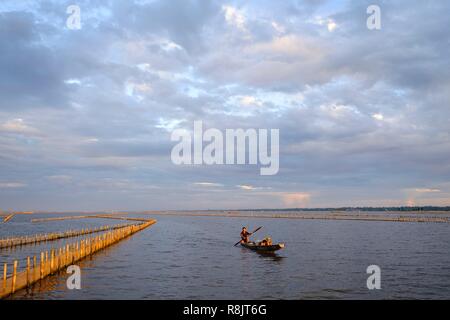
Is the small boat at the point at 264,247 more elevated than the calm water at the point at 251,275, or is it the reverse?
the small boat at the point at 264,247

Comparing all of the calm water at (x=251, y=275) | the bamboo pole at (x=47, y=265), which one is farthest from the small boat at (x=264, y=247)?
the bamboo pole at (x=47, y=265)

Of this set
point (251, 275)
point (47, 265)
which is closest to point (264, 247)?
point (251, 275)

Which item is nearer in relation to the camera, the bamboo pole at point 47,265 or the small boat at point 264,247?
the bamboo pole at point 47,265

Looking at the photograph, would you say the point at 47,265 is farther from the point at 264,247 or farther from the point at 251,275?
the point at 264,247

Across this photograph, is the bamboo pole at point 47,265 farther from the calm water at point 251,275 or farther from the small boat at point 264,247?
the small boat at point 264,247

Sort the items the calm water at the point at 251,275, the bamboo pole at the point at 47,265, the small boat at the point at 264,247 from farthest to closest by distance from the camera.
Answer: the small boat at the point at 264,247, the calm water at the point at 251,275, the bamboo pole at the point at 47,265

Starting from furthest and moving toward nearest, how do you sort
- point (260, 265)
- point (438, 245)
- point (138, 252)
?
point (438, 245) → point (138, 252) → point (260, 265)
